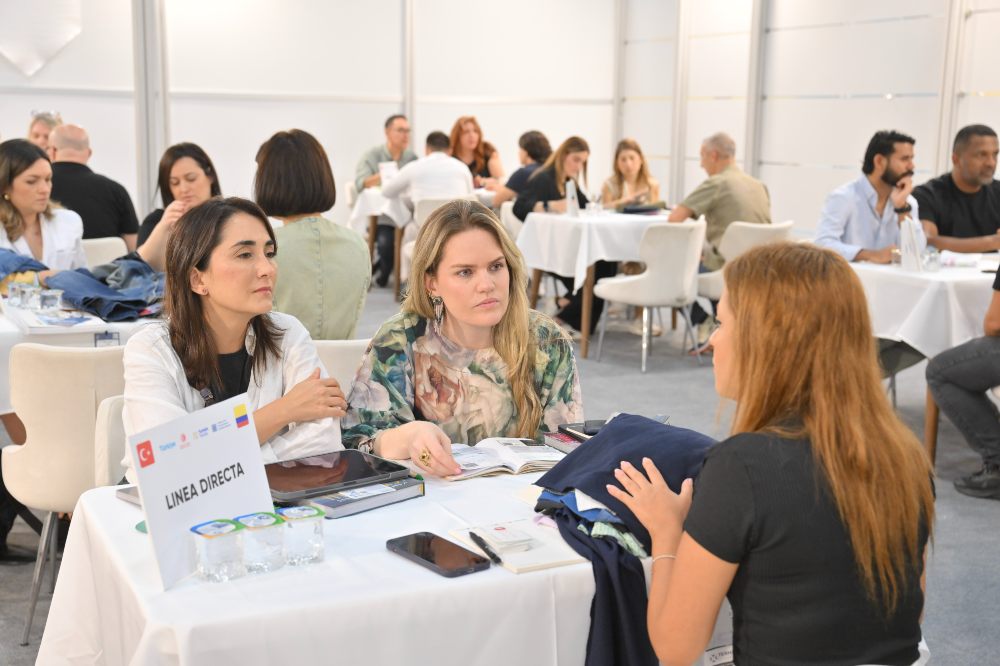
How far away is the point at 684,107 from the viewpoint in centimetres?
1047

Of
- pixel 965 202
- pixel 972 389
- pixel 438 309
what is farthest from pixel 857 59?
pixel 438 309

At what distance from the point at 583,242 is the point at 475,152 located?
315 cm

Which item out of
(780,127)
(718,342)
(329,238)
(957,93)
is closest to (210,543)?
(718,342)

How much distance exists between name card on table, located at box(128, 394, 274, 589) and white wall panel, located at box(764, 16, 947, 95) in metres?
7.06

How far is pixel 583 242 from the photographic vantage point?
707 cm

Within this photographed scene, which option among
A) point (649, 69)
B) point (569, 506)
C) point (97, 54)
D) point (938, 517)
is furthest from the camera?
point (649, 69)

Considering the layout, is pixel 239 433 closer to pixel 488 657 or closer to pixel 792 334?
pixel 488 657

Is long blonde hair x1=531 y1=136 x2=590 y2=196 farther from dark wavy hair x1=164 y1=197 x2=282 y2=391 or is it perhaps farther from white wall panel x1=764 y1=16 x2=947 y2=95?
dark wavy hair x1=164 y1=197 x2=282 y2=391

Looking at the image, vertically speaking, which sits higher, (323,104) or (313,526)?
(323,104)

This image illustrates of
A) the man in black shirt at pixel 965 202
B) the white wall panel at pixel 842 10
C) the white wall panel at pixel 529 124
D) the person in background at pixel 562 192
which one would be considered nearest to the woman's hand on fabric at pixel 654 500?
the man in black shirt at pixel 965 202

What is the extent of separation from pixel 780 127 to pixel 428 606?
27.1 ft

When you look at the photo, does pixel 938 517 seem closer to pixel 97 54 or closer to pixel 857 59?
pixel 857 59

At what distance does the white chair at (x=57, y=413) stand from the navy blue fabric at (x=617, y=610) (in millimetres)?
1620

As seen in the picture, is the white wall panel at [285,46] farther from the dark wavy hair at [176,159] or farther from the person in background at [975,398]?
the person in background at [975,398]
